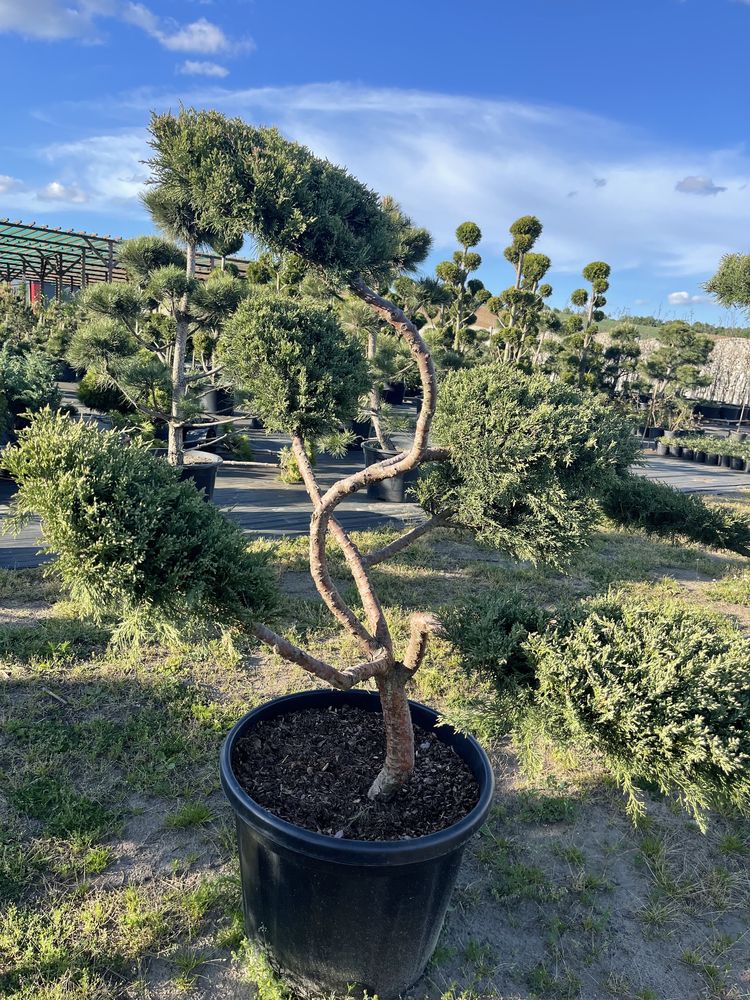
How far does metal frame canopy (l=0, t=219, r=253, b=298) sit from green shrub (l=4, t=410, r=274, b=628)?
17944 mm

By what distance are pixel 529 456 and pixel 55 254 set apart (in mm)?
32823

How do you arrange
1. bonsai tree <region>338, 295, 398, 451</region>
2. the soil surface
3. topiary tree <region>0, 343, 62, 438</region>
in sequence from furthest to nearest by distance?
topiary tree <region>0, 343, 62, 438</region>, bonsai tree <region>338, 295, 398, 451</region>, the soil surface

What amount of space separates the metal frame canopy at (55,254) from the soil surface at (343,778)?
1796 cm

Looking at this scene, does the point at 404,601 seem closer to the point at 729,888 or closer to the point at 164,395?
the point at 729,888

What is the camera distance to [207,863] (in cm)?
241

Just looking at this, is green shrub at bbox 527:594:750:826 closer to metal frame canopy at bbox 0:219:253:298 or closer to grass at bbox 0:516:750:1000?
grass at bbox 0:516:750:1000

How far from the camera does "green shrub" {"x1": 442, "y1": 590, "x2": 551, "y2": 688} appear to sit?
204cm

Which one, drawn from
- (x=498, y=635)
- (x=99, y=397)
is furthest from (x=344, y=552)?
(x=99, y=397)

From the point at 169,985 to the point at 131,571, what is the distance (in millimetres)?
1377

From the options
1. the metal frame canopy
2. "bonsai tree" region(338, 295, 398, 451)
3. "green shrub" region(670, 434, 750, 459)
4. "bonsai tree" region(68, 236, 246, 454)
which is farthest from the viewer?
the metal frame canopy

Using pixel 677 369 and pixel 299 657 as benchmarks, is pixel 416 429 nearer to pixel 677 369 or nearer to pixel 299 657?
pixel 299 657

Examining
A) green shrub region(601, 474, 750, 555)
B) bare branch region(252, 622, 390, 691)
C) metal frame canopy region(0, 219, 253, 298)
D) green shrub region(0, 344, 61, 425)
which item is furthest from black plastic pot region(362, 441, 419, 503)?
metal frame canopy region(0, 219, 253, 298)

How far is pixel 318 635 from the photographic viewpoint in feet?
13.9

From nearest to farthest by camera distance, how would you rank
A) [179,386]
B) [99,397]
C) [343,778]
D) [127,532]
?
[127,532]
[343,778]
[179,386]
[99,397]
